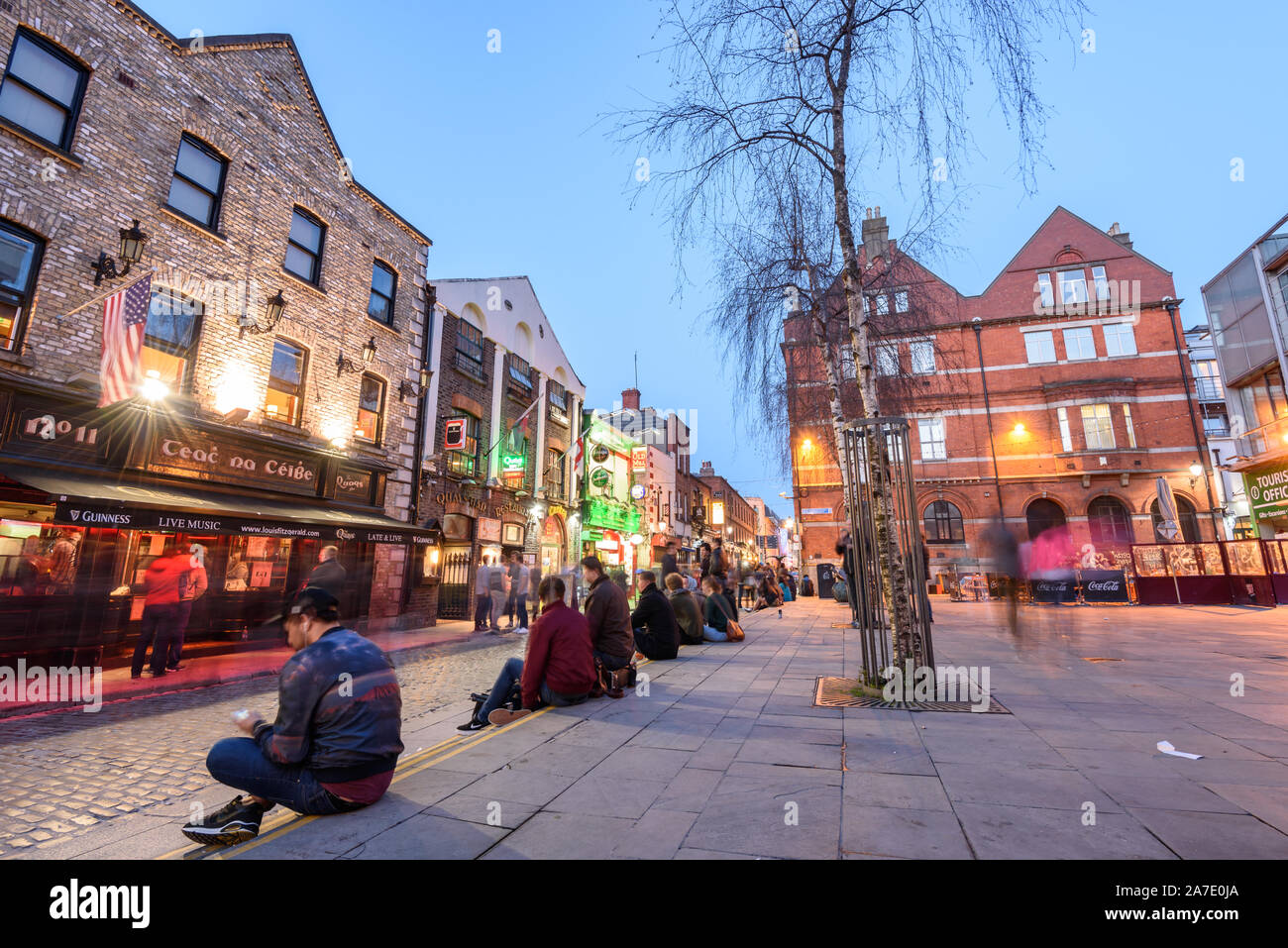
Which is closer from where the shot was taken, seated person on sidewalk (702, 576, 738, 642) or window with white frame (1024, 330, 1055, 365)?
seated person on sidewalk (702, 576, 738, 642)

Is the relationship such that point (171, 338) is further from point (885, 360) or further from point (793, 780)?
point (885, 360)

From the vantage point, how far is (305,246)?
12883 millimetres

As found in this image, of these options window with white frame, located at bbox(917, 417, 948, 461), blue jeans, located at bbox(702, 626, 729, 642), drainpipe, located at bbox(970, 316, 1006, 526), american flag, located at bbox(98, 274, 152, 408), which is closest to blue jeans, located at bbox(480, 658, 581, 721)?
blue jeans, located at bbox(702, 626, 729, 642)

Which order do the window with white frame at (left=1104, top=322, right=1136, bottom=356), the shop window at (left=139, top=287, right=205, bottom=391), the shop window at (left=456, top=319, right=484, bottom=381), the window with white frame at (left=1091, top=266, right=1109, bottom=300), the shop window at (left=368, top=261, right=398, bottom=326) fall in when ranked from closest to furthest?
1. the shop window at (left=139, top=287, right=205, bottom=391)
2. the shop window at (left=368, top=261, right=398, bottom=326)
3. the shop window at (left=456, top=319, right=484, bottom=381)
4. the window with white frame at (left=1104, top=322, right=1136, bottom=356)
5. the window with white frame at (left=1091, top=266, right=1109, bottom=300)

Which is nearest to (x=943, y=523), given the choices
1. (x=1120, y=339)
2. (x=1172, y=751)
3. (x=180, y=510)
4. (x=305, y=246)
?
(x=1120, y=339)

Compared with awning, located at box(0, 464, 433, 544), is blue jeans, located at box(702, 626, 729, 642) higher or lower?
lower

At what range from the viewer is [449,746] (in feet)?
14.4

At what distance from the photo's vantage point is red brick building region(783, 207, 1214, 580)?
25.9 m

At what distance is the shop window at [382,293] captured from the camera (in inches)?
579

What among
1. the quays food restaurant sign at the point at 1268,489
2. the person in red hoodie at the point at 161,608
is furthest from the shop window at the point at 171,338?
the quays food restaurant sign at the point at 1268,489

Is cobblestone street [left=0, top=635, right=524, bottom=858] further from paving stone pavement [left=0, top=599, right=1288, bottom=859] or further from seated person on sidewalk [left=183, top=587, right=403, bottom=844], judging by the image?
seated person on sidewalk [left=183, top=587, right=403, bottom=844]

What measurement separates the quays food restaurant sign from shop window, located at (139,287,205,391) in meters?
30.3

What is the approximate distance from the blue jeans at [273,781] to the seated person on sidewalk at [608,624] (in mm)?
3416
